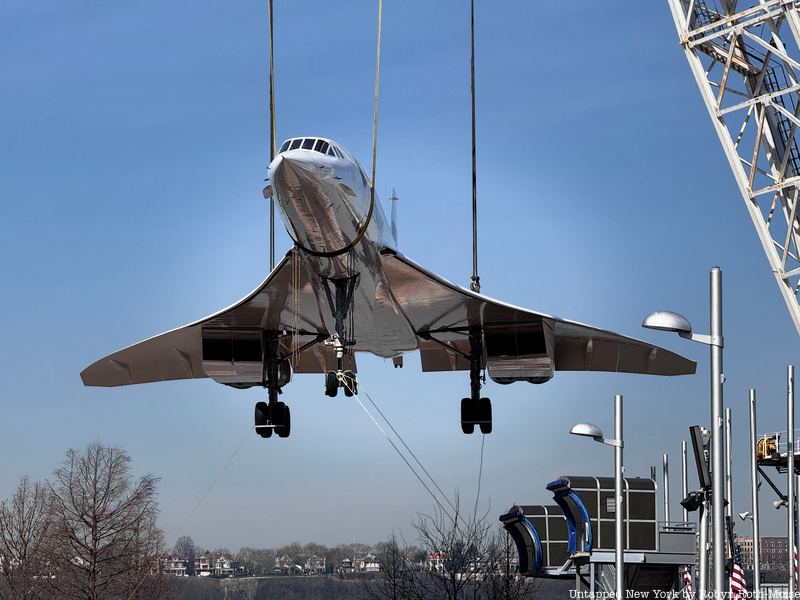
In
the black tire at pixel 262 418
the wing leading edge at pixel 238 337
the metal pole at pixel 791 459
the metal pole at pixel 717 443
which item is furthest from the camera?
the metal pole at pixel 791 459

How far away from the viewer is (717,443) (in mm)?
9719

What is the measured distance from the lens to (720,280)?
10742mm

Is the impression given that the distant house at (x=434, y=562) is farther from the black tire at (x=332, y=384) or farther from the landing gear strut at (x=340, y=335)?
the black tire at (x=332, y=384)

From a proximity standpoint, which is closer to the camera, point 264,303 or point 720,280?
point 720,280

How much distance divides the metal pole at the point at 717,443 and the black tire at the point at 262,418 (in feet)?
32.3

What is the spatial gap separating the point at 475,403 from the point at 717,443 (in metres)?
9.89

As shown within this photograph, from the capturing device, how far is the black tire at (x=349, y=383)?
1465cm

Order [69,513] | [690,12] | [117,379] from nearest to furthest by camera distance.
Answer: [117,379], [690,12], [69,513]

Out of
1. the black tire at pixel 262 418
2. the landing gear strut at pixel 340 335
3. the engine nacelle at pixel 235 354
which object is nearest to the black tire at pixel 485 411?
the engine nacelle at pixel 235 354

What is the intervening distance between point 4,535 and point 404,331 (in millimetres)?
32157

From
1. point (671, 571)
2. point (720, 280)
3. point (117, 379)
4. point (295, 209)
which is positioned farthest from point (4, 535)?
point (720, 280)

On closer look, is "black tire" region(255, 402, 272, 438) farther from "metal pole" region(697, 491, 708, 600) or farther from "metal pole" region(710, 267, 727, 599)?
"metal pole" region(710, 267, 727, 599)

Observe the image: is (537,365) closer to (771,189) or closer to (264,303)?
(264,303)

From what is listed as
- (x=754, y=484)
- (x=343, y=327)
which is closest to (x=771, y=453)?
(x=754, y=484)
